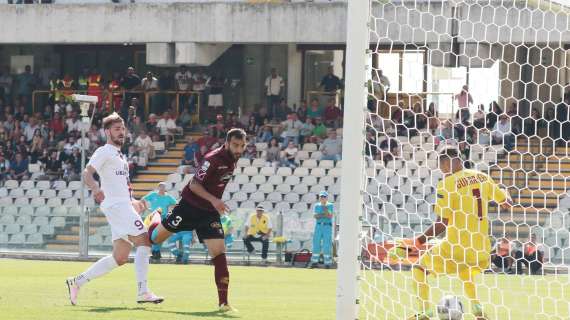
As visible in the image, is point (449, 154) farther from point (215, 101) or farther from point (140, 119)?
point (140, 119)

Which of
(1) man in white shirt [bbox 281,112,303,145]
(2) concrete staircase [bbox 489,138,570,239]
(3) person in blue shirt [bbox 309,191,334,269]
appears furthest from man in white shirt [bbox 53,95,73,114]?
(2) concrete staircase [bbox 489,138,570,239]

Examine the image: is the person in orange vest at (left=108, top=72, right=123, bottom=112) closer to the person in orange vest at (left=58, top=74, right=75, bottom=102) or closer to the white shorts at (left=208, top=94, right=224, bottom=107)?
the person in orange vest at (left=58, top=74, right=75, bottom=102)

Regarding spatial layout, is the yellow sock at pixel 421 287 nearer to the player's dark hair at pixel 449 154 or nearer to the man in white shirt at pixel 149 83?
the player's dark hair at pixel 449 154

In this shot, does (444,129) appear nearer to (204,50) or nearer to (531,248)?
(531,248)

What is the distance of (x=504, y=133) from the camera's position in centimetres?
1577

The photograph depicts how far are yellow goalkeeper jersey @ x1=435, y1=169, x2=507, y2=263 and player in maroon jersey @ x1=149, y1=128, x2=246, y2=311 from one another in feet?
6.29

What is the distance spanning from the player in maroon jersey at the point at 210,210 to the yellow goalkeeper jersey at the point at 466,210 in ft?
6.29

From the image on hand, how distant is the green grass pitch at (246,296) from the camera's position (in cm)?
1076

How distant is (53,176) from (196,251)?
7.97m

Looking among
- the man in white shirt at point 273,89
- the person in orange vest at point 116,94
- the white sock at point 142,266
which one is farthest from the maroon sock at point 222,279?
the person in orange vest at point 116,94

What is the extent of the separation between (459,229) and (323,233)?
44.4 ft

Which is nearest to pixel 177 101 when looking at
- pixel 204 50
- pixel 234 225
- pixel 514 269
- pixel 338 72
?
pixel 204 50

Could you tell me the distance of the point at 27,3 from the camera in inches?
1342

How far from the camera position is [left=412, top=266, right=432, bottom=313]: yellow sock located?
10.7 meters
